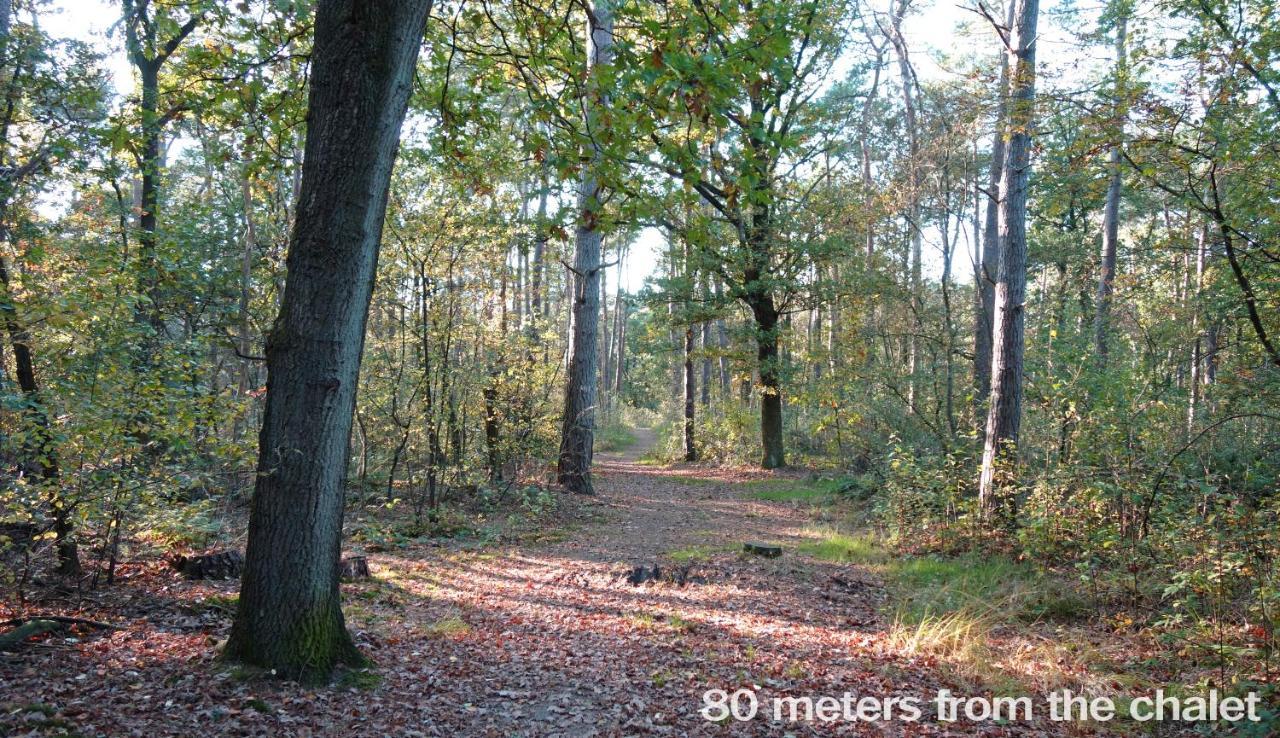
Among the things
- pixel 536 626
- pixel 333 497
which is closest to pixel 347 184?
pixel 333 497

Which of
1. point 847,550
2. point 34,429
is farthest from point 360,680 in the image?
point 847,550

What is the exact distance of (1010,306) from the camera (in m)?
8.81

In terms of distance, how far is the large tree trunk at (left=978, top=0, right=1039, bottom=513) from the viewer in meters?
8.45

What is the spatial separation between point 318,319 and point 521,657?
300 centimetres

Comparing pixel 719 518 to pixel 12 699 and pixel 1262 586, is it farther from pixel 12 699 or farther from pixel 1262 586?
pixel 12 699

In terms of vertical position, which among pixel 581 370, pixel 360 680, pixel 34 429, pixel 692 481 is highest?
pixel 581 370

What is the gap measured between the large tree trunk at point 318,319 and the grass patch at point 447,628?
62.5 inches

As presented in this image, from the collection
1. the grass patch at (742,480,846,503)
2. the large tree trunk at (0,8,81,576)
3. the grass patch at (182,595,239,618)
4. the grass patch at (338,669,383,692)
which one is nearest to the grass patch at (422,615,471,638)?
the grass patch at (338,669,383,692)

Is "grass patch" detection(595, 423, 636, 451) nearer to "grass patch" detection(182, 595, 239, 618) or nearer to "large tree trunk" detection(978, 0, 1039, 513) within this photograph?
"large tree trunk" detection(978, 0, 1039, 513)

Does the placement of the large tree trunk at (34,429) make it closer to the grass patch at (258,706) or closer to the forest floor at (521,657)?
the forest floor at (521,657)

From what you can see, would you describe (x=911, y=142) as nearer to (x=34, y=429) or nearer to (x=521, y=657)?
(x=521, y=657)

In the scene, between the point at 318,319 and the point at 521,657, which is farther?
the point at 521,657

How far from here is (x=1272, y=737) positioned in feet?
11.8

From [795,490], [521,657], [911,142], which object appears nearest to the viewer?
[521,657]
